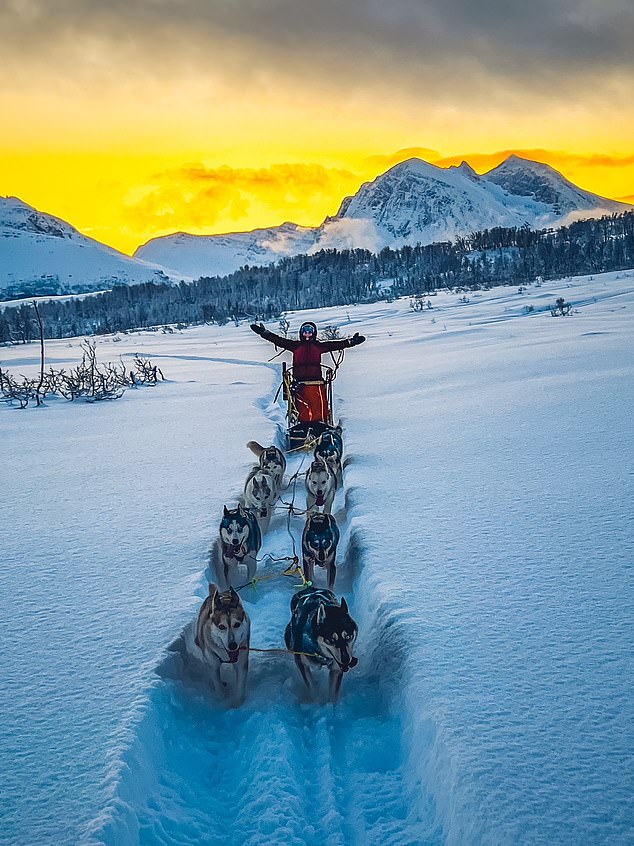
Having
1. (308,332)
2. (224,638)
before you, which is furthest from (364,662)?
(308,332)

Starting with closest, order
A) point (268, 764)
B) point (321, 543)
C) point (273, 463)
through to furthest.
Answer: point (268, 764) → point (321, 543) → point (273, 463)

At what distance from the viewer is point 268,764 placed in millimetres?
2312

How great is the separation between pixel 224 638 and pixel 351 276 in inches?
2681

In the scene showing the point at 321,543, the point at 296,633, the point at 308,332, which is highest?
the point at 308,332

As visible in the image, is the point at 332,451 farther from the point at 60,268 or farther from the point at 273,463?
the point at 60,268

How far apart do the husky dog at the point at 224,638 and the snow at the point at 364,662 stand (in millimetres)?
122

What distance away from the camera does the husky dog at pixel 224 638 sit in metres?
2.58

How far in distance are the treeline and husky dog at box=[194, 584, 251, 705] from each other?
48301 mm

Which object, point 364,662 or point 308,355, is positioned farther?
point 308,355

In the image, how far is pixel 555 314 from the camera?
682 inches

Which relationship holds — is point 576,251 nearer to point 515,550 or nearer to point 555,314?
point 555,314

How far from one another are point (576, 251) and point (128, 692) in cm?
6379

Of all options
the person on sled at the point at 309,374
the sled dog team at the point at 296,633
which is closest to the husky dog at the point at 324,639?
the sled dog team at the point at 296,633

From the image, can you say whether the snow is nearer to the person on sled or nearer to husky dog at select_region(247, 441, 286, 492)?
husky dog at select_region(247, 441, 286, 492)
